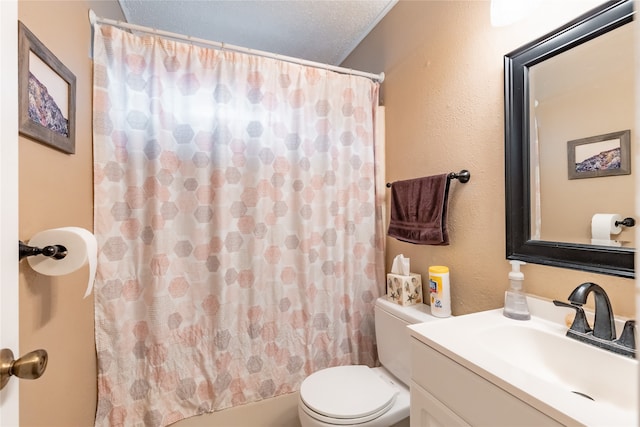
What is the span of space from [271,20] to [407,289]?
5.91 ft

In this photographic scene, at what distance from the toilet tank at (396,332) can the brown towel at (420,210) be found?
0.34m

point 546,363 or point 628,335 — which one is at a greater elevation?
point 628,335

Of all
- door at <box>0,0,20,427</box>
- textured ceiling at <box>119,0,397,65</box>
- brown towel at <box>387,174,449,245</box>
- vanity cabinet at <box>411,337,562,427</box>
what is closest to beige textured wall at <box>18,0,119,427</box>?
door at <box>0,0,20,427</box>

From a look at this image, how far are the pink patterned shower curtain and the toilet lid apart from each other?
0.37 meters

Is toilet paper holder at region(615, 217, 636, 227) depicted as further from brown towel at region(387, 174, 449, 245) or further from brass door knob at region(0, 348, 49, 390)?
brass door knob at region(0, 348, 49, 390)

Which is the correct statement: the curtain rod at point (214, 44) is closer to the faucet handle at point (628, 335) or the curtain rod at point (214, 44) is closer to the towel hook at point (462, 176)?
the towel hook at point (462, 176)

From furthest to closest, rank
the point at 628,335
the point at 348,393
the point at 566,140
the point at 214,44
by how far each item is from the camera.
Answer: the point at 214,44
the point at 348,393
the point at 566,140
the point at 628,335

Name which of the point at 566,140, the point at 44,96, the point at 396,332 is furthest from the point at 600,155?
the point at 44,96

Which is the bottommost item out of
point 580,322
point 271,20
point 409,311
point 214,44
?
point 409,311

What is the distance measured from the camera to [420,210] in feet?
4.95

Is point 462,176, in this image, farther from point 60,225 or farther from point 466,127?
point 60,225

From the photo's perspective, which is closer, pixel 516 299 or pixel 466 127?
pixel 516 299

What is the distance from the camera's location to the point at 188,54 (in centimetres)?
151

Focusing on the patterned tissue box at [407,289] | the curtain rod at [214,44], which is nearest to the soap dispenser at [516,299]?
the patterned tissue box at [407,289]
